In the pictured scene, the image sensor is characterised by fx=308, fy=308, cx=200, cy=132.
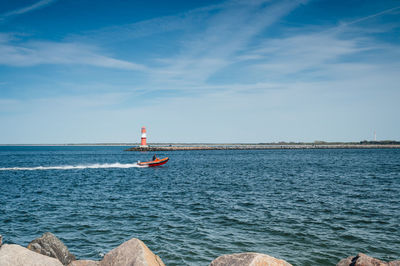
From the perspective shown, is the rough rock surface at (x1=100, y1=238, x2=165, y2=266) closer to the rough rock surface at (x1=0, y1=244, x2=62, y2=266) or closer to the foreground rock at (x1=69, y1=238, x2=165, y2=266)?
the foreground rock at (x1=69, y1=238, x2=165, y2=266)

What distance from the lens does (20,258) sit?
23.6 ft

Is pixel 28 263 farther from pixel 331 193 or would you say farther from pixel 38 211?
pixel 331 193

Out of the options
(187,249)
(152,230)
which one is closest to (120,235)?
(152,230)

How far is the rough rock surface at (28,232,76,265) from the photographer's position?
29.8ft

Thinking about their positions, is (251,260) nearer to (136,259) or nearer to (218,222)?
(136,259)

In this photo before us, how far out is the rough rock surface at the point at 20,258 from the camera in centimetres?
707

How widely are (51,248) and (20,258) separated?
6.87 ft

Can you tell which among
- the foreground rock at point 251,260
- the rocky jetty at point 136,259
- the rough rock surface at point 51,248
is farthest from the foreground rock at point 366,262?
the rough rock surface at point 51,248

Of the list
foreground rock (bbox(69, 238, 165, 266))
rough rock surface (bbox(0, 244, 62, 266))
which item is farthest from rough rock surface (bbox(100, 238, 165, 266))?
rough rock surface (bbox(0, 244, 62, 266))

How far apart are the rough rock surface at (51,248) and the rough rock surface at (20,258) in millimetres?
1696

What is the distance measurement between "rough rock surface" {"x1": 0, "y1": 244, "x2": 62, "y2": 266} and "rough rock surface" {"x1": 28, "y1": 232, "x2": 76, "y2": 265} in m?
1.70

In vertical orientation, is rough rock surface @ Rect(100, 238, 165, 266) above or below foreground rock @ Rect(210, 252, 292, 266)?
below

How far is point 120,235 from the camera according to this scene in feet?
45.4

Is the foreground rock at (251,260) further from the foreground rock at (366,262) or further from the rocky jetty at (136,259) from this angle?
the foreground rock at (366,262)
